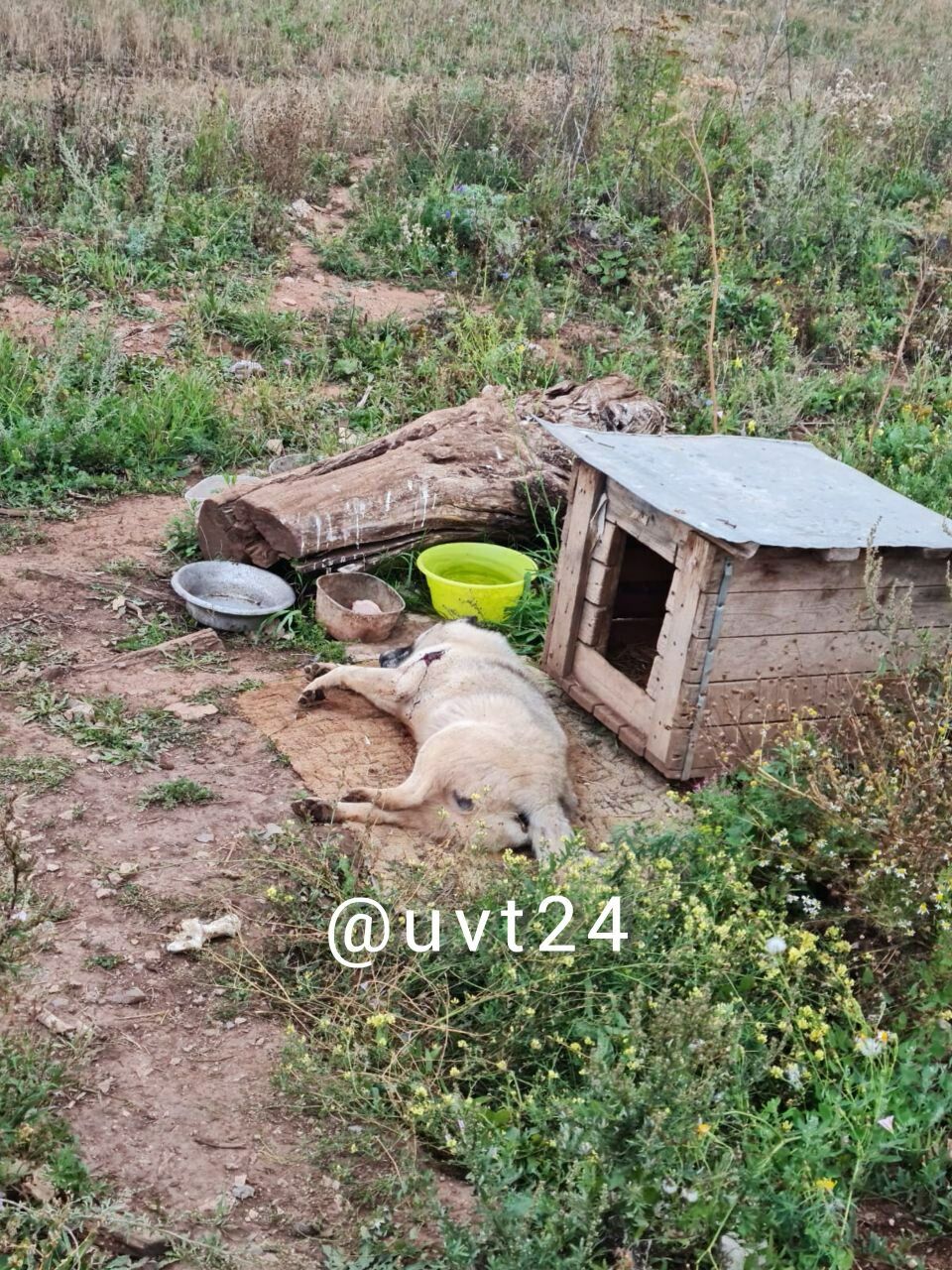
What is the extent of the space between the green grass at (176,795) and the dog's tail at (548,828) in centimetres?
114

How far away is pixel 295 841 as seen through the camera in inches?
158

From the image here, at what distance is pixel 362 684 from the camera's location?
5359 mm

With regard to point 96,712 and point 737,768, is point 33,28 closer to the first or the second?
point 96,712

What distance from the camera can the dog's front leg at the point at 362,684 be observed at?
17.5 feet

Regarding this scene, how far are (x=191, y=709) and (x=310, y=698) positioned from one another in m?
0.49

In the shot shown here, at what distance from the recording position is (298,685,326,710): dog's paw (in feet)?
17.5

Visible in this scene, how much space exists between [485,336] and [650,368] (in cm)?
113

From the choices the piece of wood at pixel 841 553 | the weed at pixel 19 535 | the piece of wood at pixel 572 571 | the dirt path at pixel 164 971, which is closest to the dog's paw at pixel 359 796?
the dirt path at pixel 164 971

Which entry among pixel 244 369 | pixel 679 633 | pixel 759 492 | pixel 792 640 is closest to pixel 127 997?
pixel 679 633

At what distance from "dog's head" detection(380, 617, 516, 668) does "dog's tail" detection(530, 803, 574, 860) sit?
1.03 m

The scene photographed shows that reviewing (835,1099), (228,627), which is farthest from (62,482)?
(835,1099)

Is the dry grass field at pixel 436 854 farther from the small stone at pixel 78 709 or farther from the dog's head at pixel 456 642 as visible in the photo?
the dog's head at pixel 456 642

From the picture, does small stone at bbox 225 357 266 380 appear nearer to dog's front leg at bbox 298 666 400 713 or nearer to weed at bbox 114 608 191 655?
weed at bbox 114 608 191 655

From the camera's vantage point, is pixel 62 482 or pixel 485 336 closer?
pixel 62 482
